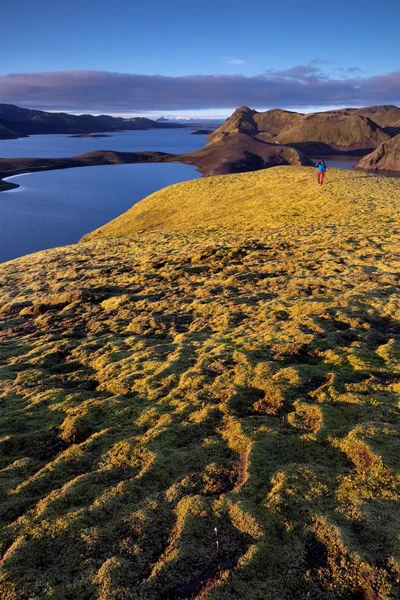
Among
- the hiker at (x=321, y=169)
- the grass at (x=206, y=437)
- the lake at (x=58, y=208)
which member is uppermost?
the hiker at (x=321, y=169)

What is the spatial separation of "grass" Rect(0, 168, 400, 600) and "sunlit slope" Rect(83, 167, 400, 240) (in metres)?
18.0

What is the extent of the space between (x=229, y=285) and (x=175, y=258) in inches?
333

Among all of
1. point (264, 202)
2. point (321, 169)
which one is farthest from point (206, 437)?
point (321, 169)

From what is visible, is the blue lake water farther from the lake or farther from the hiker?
the hiker

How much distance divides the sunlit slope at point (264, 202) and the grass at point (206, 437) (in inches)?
710

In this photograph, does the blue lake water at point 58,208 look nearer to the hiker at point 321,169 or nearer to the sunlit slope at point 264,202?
the sunlit slope at point 264,202

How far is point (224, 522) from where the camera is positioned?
7.38m

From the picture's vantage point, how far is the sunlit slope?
40.7 metres

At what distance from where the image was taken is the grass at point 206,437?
257 inches

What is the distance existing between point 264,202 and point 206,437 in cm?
4466

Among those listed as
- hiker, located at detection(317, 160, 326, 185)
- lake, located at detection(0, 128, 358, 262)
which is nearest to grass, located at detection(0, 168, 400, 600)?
hiker, located at detection(317, 160, 326, 185)

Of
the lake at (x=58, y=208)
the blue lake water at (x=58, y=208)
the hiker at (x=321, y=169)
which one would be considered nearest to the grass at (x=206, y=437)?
the hiker at (x=321, y=169)

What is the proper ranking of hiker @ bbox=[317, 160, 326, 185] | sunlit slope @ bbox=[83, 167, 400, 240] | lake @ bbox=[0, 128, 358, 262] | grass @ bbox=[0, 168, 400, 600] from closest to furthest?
grass @ bbox=[0, 168, 400, 600], sunlit slope @ bbox=[83, 167, 400, 240], hiker @ bbox=[317, 160, 326, 185], lake @ bbox=[0, 128, 358, 262]

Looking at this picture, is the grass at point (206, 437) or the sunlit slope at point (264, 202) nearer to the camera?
the grass at point (206, 437)
